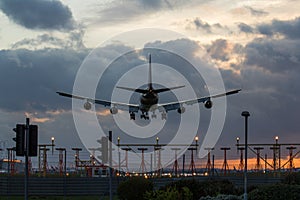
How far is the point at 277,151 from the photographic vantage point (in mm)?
68750

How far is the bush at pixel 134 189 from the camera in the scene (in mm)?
38312

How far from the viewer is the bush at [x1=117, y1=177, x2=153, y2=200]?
38.3 meters

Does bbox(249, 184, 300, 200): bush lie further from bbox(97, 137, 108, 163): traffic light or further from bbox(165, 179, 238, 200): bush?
bbox(97, 137, 108, 163): traffic light

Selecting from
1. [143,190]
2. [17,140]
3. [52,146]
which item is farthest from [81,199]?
[17,140]

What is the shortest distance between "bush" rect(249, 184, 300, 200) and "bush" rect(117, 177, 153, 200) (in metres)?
9.48

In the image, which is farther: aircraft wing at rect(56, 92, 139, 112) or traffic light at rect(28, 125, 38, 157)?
aircraft wing at rect(56, 92, 139, 112)

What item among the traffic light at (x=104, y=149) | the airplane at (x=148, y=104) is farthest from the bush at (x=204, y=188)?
the airplane at (x=148, y=104)

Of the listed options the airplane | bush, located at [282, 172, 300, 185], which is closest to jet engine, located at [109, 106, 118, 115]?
the airplane

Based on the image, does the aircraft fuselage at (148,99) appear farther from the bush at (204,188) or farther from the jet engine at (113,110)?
the bush at (204,188)

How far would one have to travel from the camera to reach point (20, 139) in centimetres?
2402

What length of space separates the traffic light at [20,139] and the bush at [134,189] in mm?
Answer: 15328

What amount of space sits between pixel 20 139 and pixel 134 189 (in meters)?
15.6

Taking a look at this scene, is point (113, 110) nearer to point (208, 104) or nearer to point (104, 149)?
point (208, 104)

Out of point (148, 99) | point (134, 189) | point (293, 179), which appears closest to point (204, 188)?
point (134, 189)
